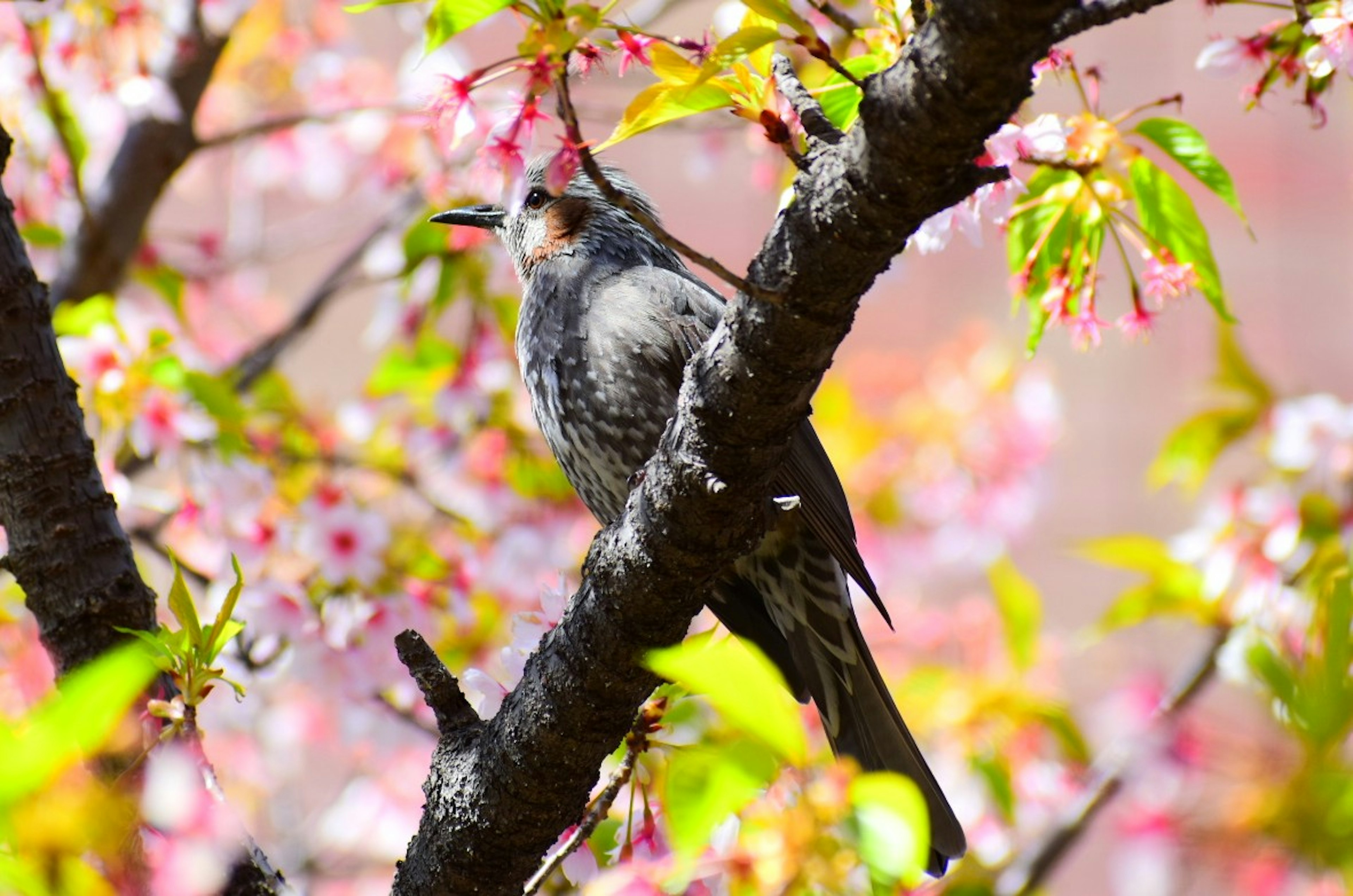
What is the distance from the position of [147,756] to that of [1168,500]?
3866 mm

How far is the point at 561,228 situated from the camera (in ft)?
9.19

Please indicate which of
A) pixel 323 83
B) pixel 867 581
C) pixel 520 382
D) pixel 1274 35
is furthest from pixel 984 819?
pixel 323 83

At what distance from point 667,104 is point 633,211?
180mm

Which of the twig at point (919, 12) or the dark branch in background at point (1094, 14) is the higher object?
the twig at point (919, 12)

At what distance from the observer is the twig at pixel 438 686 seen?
5.29 feet

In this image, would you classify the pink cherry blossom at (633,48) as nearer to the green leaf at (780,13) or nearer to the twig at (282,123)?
the green leaf at (780,13)

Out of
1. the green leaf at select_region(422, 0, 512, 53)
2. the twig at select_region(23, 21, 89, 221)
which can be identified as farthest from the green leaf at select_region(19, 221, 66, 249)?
the green leaf at select_region(422, 0, 512, 53)

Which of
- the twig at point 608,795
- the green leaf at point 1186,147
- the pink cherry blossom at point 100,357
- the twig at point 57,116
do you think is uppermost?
the twig at point 57,116

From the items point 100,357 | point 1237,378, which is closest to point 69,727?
point 100,357

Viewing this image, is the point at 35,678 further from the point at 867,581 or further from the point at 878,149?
the point at 878,149

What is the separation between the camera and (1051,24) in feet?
3.41

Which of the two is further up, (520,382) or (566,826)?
(520,382)

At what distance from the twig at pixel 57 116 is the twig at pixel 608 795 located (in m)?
1.53

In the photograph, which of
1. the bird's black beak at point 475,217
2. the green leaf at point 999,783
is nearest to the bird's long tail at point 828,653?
the green leaf at point 999,783
